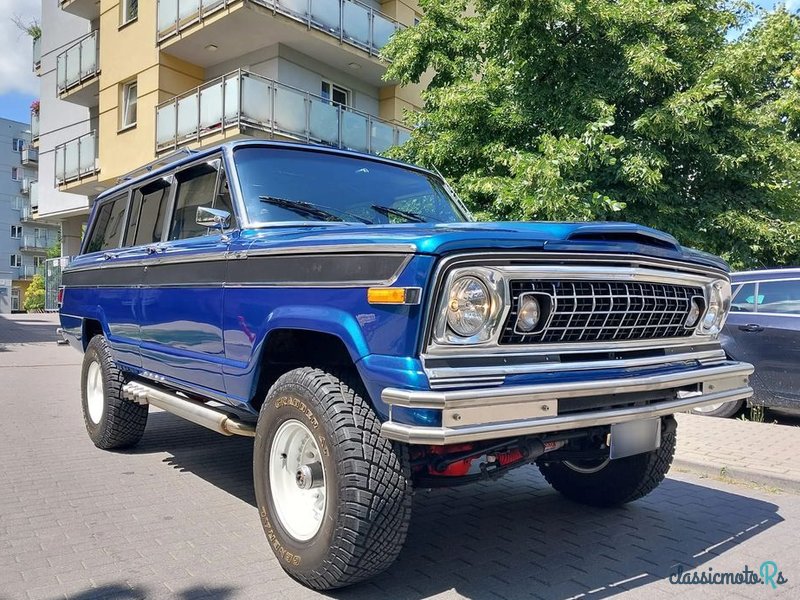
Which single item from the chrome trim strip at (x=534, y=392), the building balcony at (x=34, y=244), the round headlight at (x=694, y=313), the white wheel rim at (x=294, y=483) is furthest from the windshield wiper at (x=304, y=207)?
the building balcony at (x=34, y=244)

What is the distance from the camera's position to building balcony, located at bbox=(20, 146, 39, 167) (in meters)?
51.4

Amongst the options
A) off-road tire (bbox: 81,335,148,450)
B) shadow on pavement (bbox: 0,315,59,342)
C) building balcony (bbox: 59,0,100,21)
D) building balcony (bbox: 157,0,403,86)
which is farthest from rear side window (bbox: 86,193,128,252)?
building balcony (bbox: 59,0,100,21)

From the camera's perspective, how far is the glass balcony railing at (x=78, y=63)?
2067 centimetres

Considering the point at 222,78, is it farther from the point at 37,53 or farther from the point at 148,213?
the point at 37,53

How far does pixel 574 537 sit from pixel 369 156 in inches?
110

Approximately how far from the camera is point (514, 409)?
2520mm

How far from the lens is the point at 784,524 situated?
163 inches

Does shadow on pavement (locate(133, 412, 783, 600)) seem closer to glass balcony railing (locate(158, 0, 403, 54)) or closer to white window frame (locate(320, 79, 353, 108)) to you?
glass balcony railing (locate(158, 0, 403, 54))

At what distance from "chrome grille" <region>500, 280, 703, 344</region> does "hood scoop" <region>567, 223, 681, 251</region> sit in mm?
196

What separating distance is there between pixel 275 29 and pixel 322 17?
1.33 metres

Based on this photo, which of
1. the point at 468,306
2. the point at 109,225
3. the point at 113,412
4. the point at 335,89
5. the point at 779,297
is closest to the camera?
the point at 468,306

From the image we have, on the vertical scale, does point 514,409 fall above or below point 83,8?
below

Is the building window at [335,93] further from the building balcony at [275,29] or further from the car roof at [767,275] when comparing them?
the car roof at [767,275]

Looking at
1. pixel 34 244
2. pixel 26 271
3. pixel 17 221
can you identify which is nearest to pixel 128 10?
pixel 34 244
